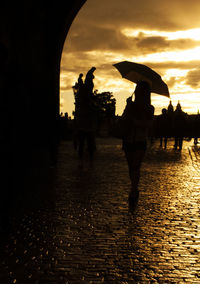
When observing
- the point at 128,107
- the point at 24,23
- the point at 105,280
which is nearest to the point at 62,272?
the point at 105,280

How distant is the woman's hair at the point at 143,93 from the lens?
6615 millimetres

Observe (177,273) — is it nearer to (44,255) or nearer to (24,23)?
(44,255)

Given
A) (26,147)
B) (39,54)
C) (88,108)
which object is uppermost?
(39,54)

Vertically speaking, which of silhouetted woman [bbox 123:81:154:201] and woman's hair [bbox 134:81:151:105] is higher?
woman's hair [bbox 134:81:151:105]

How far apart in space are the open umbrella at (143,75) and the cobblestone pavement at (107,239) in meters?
1.39

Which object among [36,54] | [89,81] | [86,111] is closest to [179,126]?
[36,54]

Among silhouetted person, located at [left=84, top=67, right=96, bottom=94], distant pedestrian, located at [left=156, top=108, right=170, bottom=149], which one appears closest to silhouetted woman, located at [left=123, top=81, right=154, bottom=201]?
silhouetted person, located at [left=84, top=67, right=96, bottom=94]

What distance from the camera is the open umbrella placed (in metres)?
6.71

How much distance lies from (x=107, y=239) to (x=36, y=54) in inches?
656

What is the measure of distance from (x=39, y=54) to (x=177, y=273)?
18195 millimetres

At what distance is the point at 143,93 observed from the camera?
261 inches

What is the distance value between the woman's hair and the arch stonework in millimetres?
8946

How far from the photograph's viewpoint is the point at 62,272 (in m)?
3.84

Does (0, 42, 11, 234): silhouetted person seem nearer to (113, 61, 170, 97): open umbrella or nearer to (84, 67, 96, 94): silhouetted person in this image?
(113, 61, 170, 97): open umbrella
